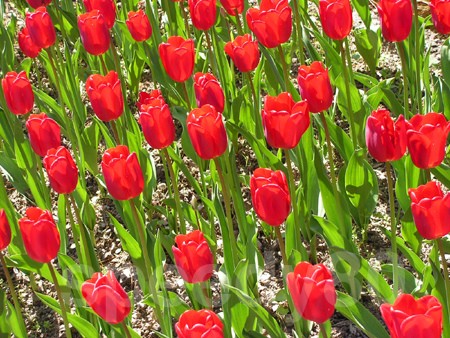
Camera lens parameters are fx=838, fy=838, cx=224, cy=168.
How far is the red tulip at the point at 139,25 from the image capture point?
3.36 metres

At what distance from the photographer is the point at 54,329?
3041mm

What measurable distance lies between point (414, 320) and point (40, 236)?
107 cm

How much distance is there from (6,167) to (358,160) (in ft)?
4.80

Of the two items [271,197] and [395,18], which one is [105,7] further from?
[271,197]

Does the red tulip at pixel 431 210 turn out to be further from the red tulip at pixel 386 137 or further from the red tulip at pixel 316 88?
the red tulip at pixel 316 88

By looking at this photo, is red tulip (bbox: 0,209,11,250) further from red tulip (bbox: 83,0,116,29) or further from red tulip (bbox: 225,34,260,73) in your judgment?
red tulip (bbox: 83,0,116,29)

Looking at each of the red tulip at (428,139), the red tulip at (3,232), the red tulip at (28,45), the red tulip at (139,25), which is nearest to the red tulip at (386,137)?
the red tulip at (428,139)

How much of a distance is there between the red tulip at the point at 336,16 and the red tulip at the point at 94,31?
0.83 meters

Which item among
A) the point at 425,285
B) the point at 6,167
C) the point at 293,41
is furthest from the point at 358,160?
the point at 6,167

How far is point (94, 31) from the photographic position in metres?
3.11

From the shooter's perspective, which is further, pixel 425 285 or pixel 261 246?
pixel 261 246

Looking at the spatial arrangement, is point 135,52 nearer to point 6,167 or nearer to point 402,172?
point 6,167

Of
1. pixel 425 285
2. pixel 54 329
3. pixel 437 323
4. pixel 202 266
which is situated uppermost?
pixel 437 323

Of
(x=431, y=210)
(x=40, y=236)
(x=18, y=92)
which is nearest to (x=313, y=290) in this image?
(x=431, y=210)
